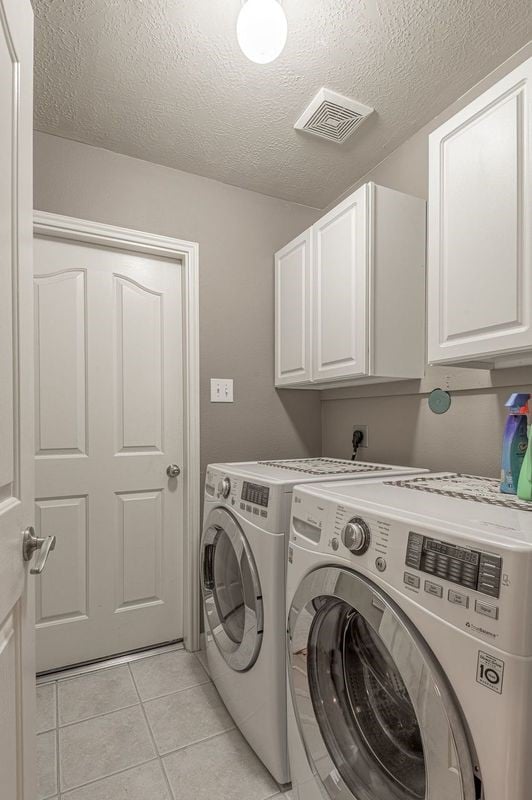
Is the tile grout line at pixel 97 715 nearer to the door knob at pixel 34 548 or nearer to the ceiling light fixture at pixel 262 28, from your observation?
the door knob at pixel 34 548

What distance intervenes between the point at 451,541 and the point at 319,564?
0.38m

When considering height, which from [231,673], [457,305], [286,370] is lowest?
[231,673]

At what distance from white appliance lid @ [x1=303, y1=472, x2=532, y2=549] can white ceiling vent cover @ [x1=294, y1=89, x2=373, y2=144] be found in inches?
58.8

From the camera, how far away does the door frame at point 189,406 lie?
2.03 meters

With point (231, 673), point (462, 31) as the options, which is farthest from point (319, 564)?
point (462, 31)

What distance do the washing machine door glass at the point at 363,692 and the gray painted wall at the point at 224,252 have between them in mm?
1235

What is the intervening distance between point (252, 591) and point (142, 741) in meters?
0.72

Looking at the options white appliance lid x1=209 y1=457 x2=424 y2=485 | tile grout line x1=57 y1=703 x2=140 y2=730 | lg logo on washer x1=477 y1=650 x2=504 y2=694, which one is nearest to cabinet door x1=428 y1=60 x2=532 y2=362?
white appliance lid x1=209 y1=457 x2=424 y2=485

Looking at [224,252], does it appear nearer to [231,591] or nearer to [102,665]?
[231,591]

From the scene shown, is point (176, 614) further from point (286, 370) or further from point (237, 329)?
point (237, 329)

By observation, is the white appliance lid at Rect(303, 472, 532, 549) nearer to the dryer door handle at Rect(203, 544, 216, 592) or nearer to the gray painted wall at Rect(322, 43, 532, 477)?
the gray painted wall at Rect(322, 43, 532, 477)

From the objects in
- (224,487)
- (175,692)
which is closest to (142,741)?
(175,692)

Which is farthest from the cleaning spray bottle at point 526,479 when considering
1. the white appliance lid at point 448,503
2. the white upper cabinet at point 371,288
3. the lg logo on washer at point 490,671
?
the white upper cabinet at point 371,288

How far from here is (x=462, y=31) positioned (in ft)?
4.43
